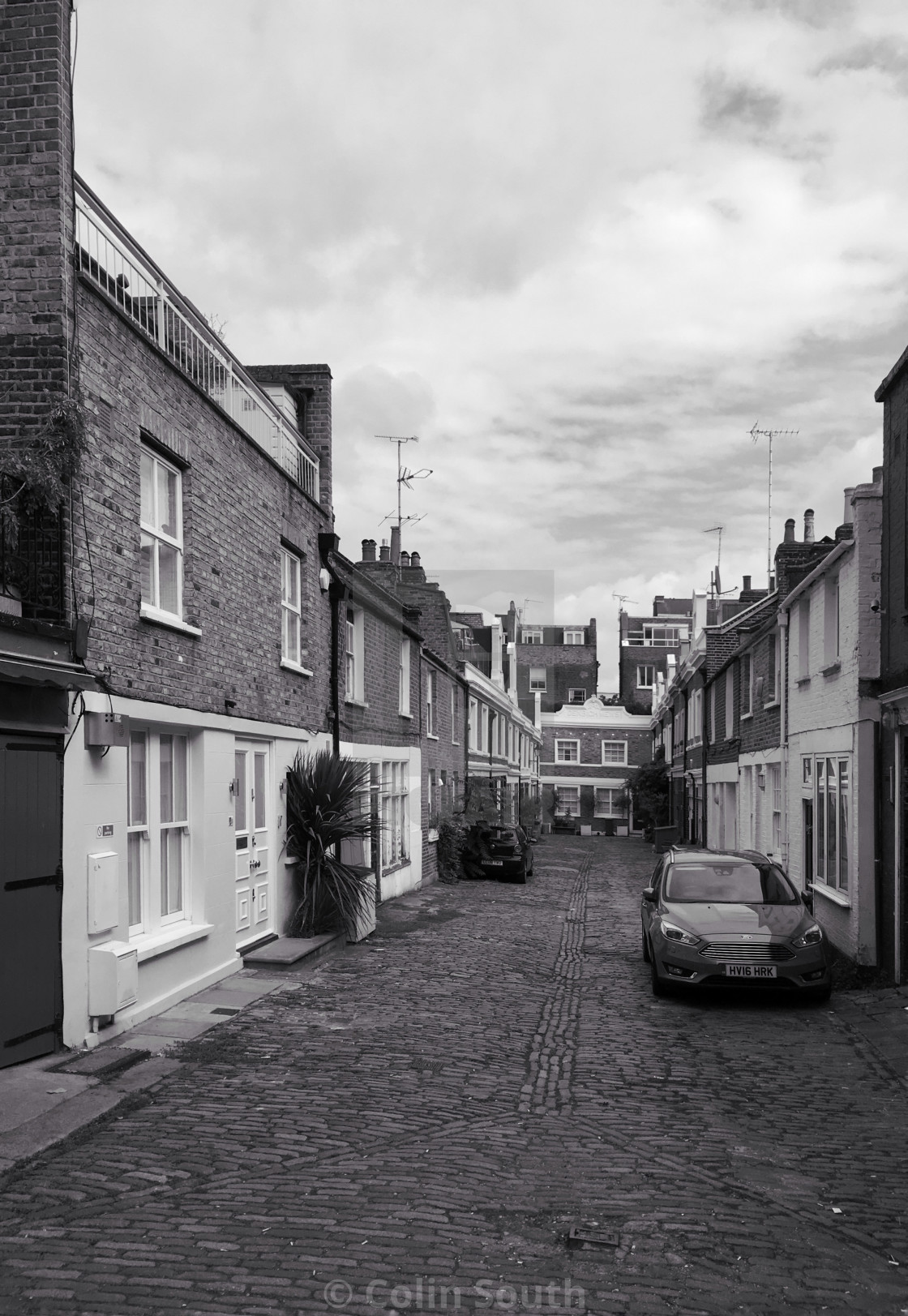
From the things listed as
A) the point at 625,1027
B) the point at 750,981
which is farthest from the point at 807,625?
the point at 625,1027

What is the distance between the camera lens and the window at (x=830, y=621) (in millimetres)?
14182

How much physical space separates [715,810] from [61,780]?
23045mm

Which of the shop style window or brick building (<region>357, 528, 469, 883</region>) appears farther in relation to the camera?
brick building (<region>357, 528, 469, 883</region>)

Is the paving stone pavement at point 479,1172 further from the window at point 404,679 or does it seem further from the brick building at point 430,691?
the brick building at point 430,691

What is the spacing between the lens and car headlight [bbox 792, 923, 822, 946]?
1048 cm

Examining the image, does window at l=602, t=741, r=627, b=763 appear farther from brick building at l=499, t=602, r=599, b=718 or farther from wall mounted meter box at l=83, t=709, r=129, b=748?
wall mounted meter box at l=83, t=709, r=129, b=748

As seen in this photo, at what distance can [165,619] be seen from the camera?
9578mm

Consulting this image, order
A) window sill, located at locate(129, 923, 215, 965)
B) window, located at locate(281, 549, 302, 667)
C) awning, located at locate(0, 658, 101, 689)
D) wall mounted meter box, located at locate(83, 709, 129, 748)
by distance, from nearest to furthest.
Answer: awning, located at locate(0, 658, 101, 689), wall mounted meter box, located at locate(83, 709, 129, 748), window sill, located at locate(129, 923, 215, 965), window, located at locate(281, 549, 302, 667)

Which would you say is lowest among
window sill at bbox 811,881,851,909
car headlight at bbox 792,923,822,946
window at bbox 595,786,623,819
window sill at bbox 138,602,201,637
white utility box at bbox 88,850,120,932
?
window at bbox 595,786,623,819

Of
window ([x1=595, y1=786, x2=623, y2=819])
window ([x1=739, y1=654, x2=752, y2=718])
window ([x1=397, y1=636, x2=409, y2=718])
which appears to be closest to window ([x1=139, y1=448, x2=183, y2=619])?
window ([x1=397, y1=636, x2=409, y2=718])

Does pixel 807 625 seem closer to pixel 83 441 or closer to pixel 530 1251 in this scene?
pixel 83 441

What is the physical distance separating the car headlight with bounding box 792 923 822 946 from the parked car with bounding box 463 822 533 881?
15.2m

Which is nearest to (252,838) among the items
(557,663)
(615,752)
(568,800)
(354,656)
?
(354,656)

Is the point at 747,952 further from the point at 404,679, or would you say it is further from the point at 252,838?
the point at 404,679
